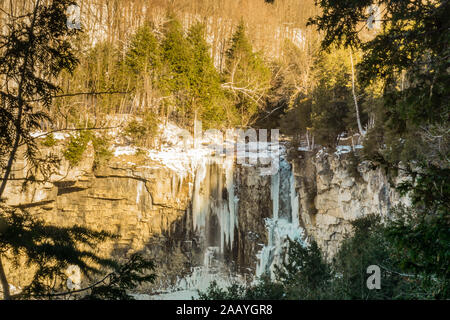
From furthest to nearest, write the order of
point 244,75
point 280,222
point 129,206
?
point 244,75 < point 280,222 < point 129,206

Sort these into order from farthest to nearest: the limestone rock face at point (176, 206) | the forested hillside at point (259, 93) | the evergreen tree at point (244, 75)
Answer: the evergreen tree at point (244, 75) → the limestone rock face at point (176, 206) → the forested hillside at point (259, 93)

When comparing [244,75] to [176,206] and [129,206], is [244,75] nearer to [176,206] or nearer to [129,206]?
[176,206]

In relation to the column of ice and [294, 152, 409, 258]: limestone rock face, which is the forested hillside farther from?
the column of ice

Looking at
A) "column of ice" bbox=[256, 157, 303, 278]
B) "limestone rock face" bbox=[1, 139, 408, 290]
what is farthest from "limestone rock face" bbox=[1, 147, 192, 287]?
"column of ice" bbox=[256, 157, 303, 278]

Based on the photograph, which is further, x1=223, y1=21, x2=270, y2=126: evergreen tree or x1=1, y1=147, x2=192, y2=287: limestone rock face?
x1=223, y1=21, x2=270, y2=126: evergreen tree

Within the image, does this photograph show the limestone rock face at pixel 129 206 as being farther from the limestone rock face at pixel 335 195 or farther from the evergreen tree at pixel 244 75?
the evergreen tree at pixel 244 75

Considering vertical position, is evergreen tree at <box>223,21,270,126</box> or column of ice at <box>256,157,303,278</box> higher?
evergreen tree at <box>223,21,270,126</box>

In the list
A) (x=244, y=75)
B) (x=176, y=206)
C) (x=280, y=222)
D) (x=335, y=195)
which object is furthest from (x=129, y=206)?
(x=244, y=75)

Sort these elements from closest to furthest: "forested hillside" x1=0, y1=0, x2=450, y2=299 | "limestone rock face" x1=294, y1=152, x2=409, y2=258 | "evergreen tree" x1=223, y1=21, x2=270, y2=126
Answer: "forested hillside" x1=0, y1=0, x2=450, y2=299
"limestone rock face" x1=294, y1=152, x2=409, y2=258
"evergreen tree" x1=223, y1=21, x2=270, y2=126

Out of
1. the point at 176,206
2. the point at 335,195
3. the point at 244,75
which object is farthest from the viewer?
the point at 244,75

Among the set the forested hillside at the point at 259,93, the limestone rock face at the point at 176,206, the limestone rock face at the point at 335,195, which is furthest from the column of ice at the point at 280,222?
the forested hillside at the point at 259,93

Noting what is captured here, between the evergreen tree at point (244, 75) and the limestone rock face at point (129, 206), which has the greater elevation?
the evergreen tree at point (244, 75)

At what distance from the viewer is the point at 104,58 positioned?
1897 centimetres
